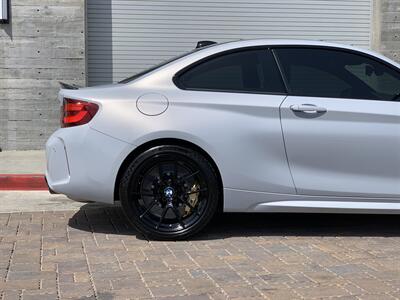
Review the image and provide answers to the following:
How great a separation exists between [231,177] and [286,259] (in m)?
0.84

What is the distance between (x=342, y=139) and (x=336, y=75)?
1.98ft

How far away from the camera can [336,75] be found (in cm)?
531

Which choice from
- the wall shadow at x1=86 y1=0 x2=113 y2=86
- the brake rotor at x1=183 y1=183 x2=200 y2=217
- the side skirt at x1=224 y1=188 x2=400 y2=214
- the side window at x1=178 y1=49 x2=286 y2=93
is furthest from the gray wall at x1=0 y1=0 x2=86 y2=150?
the side skirt at x1=224 y1=188 x2=400 y2=214

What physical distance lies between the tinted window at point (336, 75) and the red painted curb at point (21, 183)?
13.0 feet

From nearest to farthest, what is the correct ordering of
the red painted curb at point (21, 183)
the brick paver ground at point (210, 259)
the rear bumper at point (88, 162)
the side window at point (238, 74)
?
the brick paver ground at point (210, 259) → the rear bumper at point (88, 162) → the side window at point (238, 74) → the red painted curb at point (21, 183)

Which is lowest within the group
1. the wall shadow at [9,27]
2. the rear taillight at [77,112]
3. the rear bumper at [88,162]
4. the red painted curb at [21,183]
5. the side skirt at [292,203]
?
the red painted curb at [21,183]

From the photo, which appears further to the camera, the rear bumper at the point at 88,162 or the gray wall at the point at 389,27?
the gray wall at the point at 389,27

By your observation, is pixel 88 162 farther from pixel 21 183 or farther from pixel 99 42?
pixel 99 42

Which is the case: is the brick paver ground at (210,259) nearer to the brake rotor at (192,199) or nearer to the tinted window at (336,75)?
the brake rotor at (192,199)

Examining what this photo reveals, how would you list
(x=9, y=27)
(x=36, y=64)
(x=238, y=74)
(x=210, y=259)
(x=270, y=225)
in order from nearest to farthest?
(x=210, y=259)
(x=238, y=74)
(x=270, y=225)
(x=9, y=27)
(x=36, y=64)

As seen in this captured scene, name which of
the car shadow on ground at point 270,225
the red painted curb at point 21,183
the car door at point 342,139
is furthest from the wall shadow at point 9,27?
the car door at point 342,139

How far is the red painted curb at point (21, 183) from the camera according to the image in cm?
781

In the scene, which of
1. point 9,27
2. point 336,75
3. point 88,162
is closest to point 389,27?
point 336,75

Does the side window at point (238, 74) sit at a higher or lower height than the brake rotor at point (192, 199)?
higher
